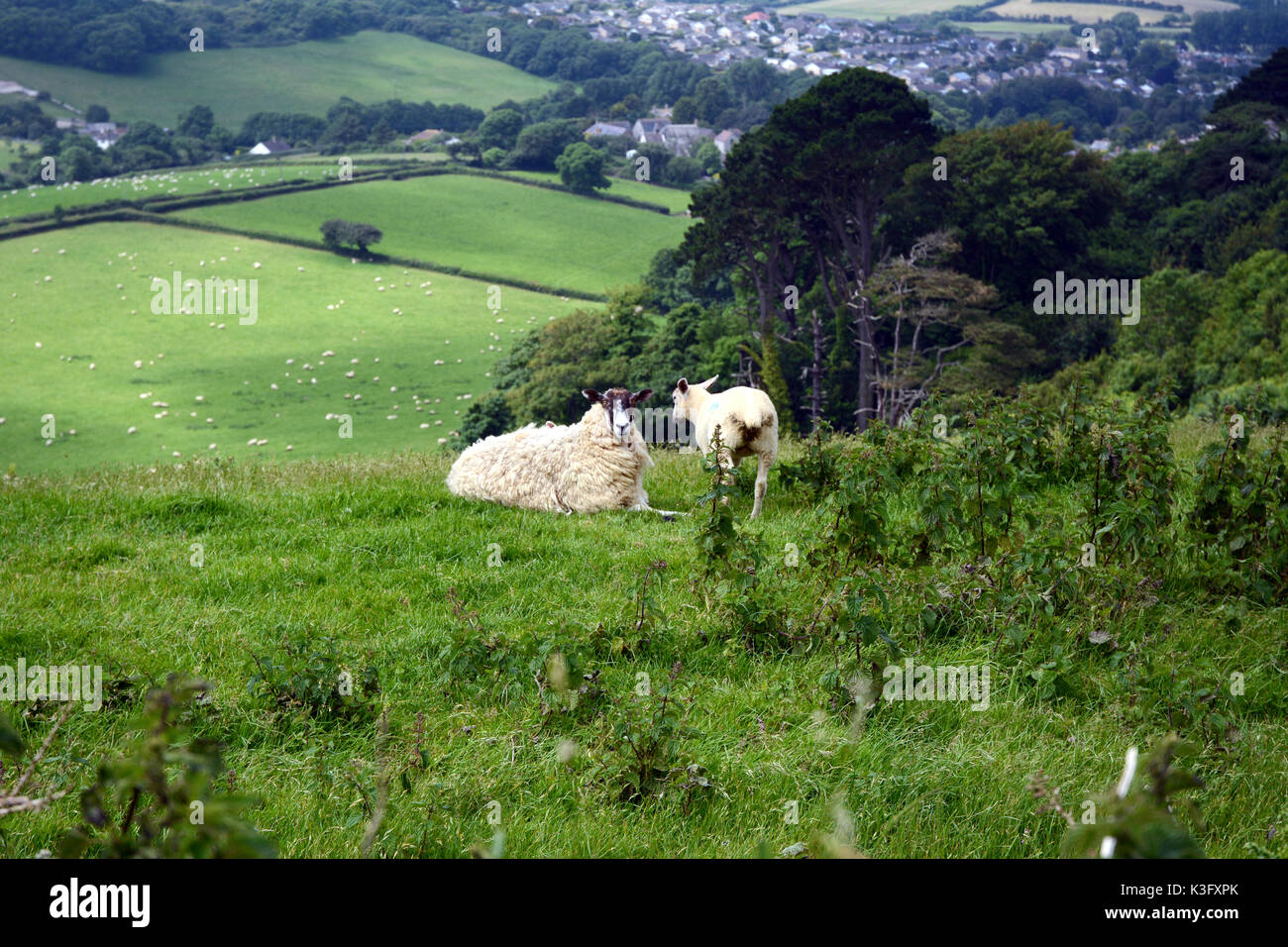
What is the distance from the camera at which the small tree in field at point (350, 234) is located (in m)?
87.3

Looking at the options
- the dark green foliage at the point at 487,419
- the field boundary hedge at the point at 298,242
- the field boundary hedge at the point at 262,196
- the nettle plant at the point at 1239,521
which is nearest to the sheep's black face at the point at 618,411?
the nettle plant at the point at 1239,521

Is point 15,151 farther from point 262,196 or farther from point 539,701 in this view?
point 539,701

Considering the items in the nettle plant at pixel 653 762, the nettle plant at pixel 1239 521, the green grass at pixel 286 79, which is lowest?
the nettle plant at pixel 653 762

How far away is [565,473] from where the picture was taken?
10758 mm

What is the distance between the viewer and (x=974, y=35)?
14275 centimetres

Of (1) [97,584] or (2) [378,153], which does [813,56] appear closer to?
(2) [378,153]

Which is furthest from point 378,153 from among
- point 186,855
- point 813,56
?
point 186,855

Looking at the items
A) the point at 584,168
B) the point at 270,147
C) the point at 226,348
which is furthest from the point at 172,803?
the point at 270,147

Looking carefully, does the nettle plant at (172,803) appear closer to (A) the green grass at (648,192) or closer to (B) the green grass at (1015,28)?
(A) the green grass at (648,192)

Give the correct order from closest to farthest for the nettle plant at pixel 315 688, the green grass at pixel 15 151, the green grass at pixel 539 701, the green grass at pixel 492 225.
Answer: the green grass at pixel 539 701, the nettle plant at pixel 315 688, the green grass at pixel 492 225, the green grass at pixel 15 151

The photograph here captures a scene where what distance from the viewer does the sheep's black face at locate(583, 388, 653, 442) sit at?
1077cm

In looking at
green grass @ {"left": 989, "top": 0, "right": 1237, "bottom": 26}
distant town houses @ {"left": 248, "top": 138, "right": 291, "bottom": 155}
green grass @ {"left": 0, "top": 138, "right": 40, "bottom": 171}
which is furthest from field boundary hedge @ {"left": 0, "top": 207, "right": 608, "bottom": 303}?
green grass @ {"left": 989, "top": 0, "right": 1237, "bottom": 26}

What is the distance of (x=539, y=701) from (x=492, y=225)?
9175cm

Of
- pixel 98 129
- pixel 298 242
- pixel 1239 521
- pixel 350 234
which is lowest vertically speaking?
pixel 298 242
